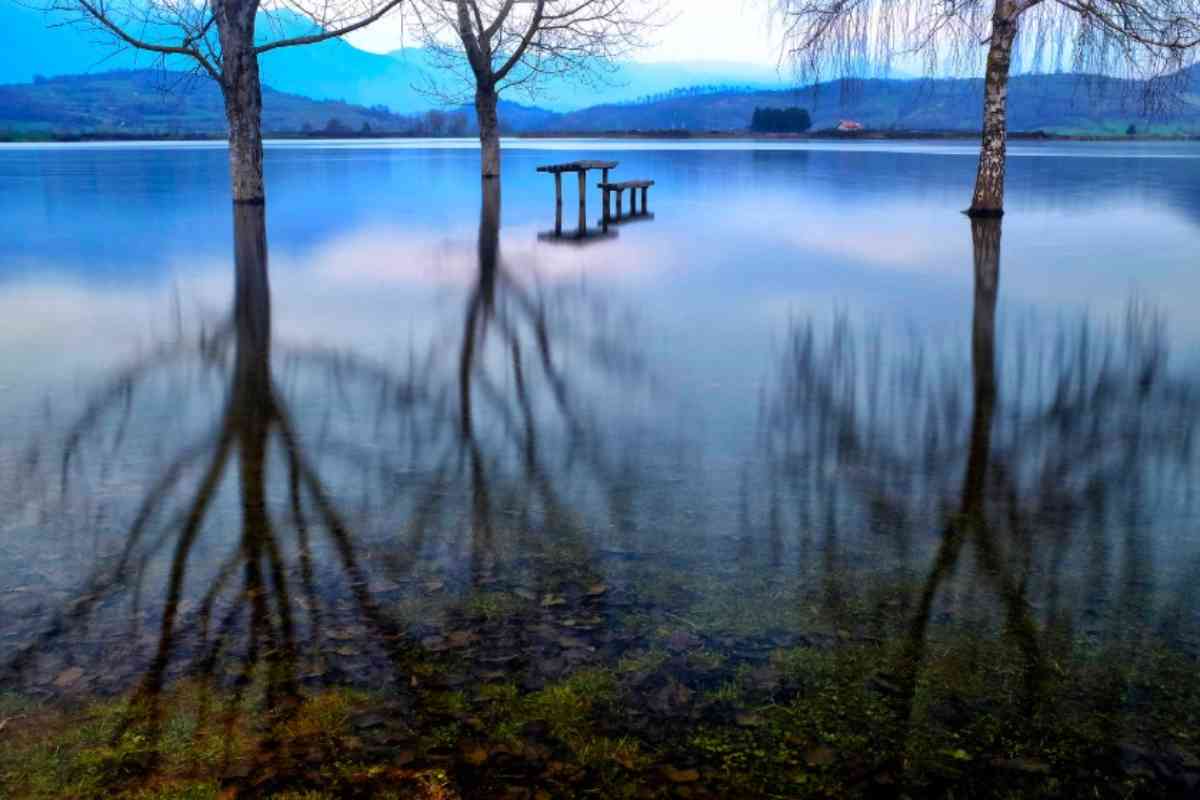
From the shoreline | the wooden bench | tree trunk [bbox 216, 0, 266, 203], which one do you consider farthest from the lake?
the shoreline

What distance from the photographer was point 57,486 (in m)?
5.58

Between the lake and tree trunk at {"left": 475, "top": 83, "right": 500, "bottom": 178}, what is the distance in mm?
20907

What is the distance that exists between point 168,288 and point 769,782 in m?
11.7

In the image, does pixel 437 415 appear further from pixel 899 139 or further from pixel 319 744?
pixel 899 139

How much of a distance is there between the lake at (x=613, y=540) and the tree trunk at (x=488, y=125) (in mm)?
20907

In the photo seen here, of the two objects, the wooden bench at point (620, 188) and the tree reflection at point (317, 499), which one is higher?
the wooden bench at point (620, 188)

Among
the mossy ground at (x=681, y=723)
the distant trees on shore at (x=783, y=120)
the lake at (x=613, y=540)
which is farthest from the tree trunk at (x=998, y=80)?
the distant trees on shore at (x=783, y=120)

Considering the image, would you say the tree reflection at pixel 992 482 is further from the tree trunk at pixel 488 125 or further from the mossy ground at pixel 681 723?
the tree trunk at pixel 488 125

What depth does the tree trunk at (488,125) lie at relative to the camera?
3187cm

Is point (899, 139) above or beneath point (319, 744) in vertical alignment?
above

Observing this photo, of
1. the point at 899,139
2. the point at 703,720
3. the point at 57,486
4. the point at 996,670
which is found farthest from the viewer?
the point at 899,139

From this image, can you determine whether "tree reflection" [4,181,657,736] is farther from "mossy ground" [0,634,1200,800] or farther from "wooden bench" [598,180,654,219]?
"wooden bench" [598,180,654,219]

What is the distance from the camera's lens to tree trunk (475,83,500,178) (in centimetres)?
3187

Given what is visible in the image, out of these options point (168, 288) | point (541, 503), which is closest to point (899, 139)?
point (168, 288)
